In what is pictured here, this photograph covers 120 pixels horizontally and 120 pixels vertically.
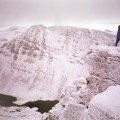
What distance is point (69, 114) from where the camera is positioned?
6652 millimetres

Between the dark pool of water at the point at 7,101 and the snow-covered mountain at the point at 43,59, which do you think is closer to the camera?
the dark pool of water at the point at 7,101

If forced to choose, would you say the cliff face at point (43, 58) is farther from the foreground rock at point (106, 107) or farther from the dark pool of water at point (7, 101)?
the foreground rock at point (106, 107)

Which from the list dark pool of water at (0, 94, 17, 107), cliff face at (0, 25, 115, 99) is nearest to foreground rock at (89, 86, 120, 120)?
dark pool of water at (0, 94, 17, 107)

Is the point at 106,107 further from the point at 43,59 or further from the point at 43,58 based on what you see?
the point at 43,58

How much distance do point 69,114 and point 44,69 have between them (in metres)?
28.0

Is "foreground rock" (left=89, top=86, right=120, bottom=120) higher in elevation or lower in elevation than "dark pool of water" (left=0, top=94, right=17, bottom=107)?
higher

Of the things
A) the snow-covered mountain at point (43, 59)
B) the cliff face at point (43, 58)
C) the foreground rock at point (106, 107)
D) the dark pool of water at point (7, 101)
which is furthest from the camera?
the cliff face at point (43, 58)

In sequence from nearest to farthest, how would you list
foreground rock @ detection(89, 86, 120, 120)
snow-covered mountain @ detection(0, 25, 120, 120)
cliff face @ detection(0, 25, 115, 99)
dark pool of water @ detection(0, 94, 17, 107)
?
1. foreground rock @ detection(89, 86, 120, 120)
2. dark pool of water @ detection(0, 94, 17, 107)
3. snow-covered mountain @ detection(0, 25, 120, 120)
4. cliff face @ detection(0, 25, 115, 99)

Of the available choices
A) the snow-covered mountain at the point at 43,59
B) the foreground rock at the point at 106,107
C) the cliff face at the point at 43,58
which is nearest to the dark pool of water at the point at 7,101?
the snow-covered mountain at the point at 43,59

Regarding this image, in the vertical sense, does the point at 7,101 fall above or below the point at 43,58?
below

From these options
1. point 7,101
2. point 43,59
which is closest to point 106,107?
point 7,101

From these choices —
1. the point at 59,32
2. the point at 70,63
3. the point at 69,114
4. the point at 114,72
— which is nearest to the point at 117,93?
the point at 114,72

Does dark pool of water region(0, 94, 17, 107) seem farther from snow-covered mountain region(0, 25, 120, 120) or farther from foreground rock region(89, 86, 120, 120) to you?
foreground rock region(89, 86, 120, 120)

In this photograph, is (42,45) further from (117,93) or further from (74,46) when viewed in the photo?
(117,93)
